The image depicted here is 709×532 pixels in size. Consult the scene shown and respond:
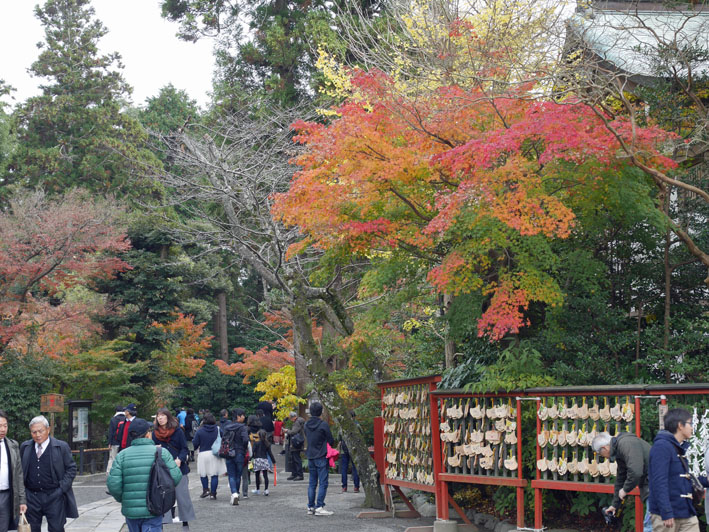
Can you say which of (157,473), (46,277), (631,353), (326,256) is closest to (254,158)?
(326,256)

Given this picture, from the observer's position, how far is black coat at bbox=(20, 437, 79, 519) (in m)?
8.34

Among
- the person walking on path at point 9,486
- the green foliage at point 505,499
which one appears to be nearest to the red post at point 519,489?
the green foliage at point 505,499

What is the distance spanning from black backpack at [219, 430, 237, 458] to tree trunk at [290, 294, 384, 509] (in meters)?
1.86

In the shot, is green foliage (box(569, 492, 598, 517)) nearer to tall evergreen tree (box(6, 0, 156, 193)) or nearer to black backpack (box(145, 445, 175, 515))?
black backpack (box(145, 445, 175, 515))

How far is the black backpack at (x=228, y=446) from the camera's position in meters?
14.2

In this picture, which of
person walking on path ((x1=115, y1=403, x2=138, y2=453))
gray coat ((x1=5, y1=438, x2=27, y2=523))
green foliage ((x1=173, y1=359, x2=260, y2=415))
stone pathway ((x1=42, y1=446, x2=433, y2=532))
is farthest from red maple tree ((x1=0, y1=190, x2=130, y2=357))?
gray coat ((x1=5, y1=438, x2=27, y2=523))

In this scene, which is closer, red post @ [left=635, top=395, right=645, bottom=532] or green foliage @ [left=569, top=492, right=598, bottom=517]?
red post @ [left=635, top=395, right=645, bottom=532]

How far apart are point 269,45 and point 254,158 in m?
7.65

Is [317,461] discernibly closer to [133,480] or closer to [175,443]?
[175,443]

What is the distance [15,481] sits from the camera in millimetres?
7922

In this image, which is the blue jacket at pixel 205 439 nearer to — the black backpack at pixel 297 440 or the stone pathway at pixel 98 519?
the stone pathway at pixel 98 519

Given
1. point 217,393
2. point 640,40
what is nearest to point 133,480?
point 640,40

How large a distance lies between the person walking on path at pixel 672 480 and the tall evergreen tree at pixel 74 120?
109ft

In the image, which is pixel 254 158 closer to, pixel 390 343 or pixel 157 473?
pixel 390 343
